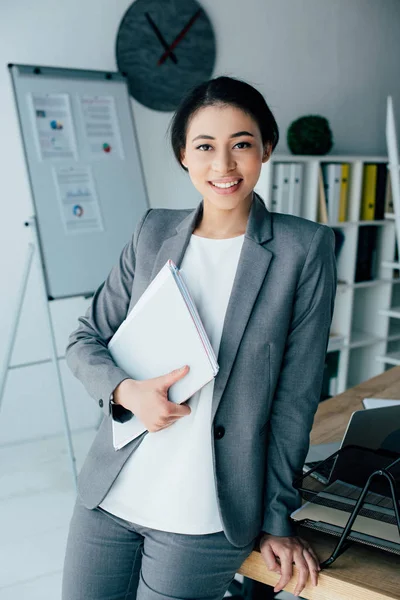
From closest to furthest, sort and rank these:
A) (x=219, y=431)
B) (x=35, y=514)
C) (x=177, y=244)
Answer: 1. (x=219, y=431)
2. (x=177, y=244)
3. (x=35, y=514)

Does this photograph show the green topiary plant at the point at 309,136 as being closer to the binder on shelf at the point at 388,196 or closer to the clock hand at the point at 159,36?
the binder on shelf at the point at 388,196

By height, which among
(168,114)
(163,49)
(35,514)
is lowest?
(35,514)

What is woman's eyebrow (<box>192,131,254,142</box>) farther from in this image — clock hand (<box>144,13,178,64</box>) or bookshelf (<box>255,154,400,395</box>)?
clock hand (<box>144,13,178,64</box>)

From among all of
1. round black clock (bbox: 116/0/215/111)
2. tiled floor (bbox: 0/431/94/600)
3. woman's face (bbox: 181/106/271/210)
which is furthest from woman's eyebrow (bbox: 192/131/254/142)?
round black clock (bbox: 116/0/215/111)

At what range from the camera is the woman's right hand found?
923mm

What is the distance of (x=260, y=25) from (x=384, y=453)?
3409mm

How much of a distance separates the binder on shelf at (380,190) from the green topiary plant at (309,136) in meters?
0.44

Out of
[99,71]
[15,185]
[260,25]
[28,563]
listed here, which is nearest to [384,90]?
[260,25]

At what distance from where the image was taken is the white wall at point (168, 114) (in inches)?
119

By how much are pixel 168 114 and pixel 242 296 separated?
8.92 feet

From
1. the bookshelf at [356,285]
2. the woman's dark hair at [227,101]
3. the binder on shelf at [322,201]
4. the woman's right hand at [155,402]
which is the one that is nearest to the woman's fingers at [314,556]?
the woman's right hand at [155,402]

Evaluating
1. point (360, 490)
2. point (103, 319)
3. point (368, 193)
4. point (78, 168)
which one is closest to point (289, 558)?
point (360, 490)

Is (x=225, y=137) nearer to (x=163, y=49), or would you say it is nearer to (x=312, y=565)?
(x=312, y=565)

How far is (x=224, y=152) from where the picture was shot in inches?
38.2
